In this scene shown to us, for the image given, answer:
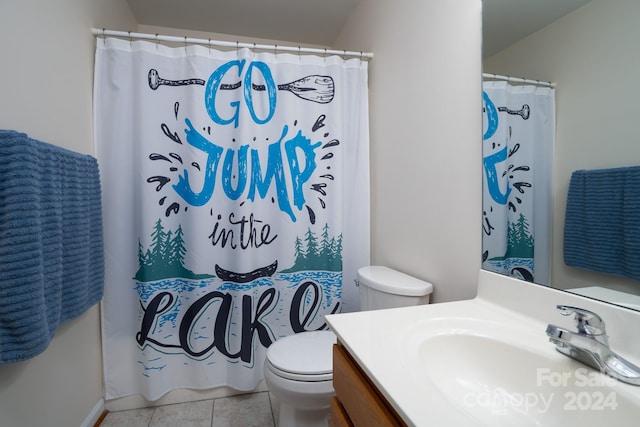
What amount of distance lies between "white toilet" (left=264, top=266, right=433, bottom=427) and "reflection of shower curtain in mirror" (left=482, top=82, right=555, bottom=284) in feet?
1.22

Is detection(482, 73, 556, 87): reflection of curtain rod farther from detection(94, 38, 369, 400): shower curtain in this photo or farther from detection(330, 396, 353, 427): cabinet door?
detection(330, 396, 353, 427): cabinet door

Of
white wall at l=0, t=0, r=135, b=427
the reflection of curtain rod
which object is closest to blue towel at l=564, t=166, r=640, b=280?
the reflection of curtain rod

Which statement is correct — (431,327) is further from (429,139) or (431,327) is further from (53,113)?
(53,113)

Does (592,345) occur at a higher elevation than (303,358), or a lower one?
higher

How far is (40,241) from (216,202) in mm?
779

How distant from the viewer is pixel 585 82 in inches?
28.6

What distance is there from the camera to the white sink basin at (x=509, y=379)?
55cm

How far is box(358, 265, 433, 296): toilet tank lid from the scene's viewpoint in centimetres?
121

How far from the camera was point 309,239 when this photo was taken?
1.74m

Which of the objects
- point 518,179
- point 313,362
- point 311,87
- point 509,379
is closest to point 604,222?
point 518,179

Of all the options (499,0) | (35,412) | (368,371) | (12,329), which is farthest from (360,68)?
(35,412)

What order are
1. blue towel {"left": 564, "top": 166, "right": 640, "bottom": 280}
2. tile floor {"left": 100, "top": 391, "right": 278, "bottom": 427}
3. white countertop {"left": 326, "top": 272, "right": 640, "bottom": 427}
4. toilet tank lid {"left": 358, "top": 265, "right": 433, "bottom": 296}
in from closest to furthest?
white countertop {"left": 326, "top": 272, "right": 640, "bottom": 427}
blue towel {"left": 564, "top": 166, "right": 640, "bottom": 280}
toilet tank lid {"left": 358, "top": 265, "right": 433, "bottom": 296}
tile floor {"left": 100, "top": 391, "right": 278, "bottom": 427}

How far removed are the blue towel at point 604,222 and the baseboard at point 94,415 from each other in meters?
2.09

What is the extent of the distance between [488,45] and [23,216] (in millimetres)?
1566
